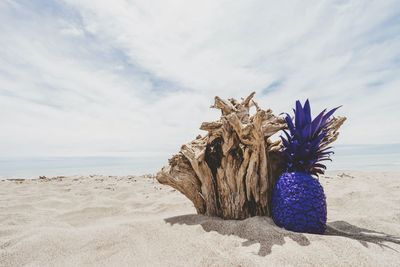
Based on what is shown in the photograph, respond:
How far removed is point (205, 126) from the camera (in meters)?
2.65

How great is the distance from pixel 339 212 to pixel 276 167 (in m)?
1.40

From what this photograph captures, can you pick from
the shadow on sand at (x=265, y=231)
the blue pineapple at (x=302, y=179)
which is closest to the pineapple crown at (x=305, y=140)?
the blue pineapple at (x=302, y=179)

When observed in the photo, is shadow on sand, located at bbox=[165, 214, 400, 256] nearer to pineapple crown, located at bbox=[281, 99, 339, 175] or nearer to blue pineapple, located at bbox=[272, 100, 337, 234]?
blue pineapple, located at bbox=[272, 100, 337, 234]

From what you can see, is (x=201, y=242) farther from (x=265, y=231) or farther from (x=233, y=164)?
(x=233, y=164)

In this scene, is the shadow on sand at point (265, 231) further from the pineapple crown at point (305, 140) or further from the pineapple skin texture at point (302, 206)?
the pineapple crown at point (305, 140)

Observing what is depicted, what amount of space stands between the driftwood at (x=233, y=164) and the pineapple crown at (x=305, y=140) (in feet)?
0.48

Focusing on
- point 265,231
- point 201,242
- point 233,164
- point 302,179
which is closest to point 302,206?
point 302,179

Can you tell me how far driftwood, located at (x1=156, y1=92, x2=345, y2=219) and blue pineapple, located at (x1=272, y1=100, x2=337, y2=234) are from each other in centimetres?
17

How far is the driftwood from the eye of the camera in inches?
101

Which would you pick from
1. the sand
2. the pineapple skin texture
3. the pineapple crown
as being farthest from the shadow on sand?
the pineapple crown

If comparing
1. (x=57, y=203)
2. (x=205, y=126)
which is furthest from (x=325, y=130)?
(x=57, y=203)

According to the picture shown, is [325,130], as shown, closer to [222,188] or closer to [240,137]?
[240,137]

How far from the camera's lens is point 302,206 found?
92.4 inches

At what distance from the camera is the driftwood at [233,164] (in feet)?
8.45
